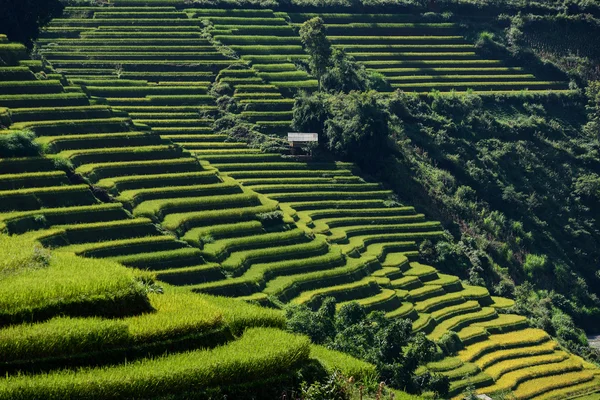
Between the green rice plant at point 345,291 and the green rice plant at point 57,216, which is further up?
the green rice plant at point 57,216

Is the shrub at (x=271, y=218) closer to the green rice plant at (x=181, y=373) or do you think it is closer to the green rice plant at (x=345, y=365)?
the green rice plant at (x=345, y=365)

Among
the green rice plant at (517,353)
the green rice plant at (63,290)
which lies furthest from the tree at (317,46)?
the green rice plant at (63,290)

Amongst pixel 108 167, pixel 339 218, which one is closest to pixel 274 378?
pixel 108 167

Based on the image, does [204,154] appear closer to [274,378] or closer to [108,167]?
[108,167]

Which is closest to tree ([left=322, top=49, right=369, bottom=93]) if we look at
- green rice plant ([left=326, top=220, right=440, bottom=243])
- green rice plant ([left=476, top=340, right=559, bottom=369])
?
green rice plant ([left=326, top=220, right=440, bottom=243])

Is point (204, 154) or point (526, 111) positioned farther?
point (526, 111)
